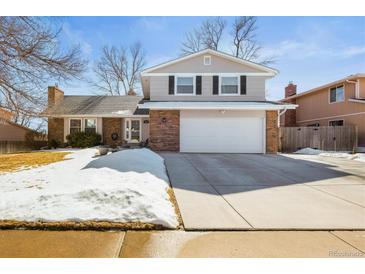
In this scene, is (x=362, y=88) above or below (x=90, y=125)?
above

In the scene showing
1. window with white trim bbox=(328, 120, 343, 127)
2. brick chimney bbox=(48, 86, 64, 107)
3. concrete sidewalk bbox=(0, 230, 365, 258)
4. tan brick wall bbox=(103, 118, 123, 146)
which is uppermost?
brick chimney bbox=(48, 86, 64, 107)

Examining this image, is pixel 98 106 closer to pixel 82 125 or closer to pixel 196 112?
pixel 82 125

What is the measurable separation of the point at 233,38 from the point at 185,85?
50.6 feet

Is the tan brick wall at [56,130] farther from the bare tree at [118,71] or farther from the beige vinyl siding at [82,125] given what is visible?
the bare tree at [118,71]

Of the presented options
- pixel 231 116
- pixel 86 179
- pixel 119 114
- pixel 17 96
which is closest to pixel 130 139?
pixel 119 114

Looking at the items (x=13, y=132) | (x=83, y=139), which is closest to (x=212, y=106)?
(x=83, y=139)

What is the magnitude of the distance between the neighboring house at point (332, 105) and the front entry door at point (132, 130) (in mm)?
14310

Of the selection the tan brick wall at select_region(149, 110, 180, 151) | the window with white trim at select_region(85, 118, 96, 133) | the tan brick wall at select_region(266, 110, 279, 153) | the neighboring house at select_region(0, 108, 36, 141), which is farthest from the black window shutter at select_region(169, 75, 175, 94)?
the neighboring house at select_region(0, 108, 36, 141)

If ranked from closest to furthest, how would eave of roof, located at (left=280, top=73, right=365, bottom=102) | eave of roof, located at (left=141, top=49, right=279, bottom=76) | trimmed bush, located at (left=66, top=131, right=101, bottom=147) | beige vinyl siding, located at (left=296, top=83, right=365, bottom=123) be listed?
eave of roof, located at (left=141, top=49, right=279, bottom=76), eave of roof, located at (left=280, top=73, right=365, bottom=102), trimmed bush, located at (left=66, top=131, right=101, bottom=147), beige vinyl siding, located at (left=296, top=83, right=365, bottom=123)

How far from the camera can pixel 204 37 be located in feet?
93.9

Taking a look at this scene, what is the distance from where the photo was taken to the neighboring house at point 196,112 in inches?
569

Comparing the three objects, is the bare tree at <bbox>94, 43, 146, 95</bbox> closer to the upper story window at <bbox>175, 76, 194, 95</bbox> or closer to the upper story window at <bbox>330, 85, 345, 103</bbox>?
the upper story window at <bbox>175, 76, 194, 95</bbox>

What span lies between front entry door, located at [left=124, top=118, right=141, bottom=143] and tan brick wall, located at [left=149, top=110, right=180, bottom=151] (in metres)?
4.26

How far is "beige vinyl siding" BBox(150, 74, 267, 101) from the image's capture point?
51.4 feet
